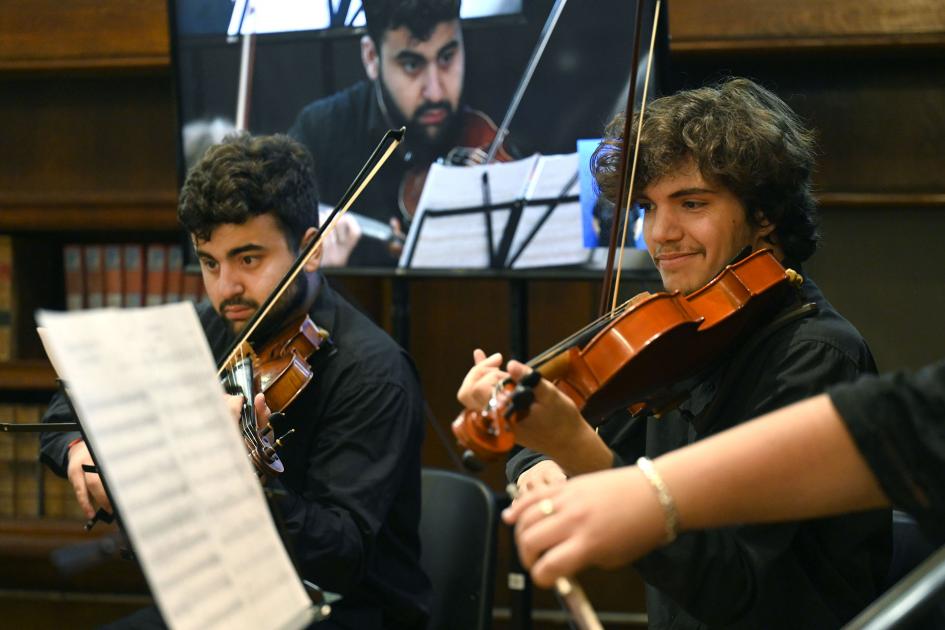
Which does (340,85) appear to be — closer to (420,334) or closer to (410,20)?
(410,20)

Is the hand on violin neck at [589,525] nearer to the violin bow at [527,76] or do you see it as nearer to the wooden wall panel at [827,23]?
the violin bow at [527,76]

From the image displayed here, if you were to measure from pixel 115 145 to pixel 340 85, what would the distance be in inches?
37.8

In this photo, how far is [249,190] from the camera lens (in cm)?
188

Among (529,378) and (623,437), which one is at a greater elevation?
(529,378)

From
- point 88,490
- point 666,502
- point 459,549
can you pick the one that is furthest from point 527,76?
point 666,502

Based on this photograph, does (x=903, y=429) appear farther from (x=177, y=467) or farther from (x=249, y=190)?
(x=249, y=190)

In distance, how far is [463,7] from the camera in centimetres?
234

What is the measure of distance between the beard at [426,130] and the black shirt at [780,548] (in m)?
1.11

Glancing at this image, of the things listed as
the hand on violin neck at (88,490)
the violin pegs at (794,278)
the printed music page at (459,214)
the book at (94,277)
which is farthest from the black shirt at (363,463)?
the book at (94,277)

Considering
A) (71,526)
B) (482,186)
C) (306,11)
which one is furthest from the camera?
(71,526)

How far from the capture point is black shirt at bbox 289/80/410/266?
239 cm

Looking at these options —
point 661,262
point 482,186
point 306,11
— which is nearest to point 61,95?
point 306,11

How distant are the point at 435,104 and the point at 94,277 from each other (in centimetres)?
114

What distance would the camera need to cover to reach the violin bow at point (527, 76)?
2.26 meters
